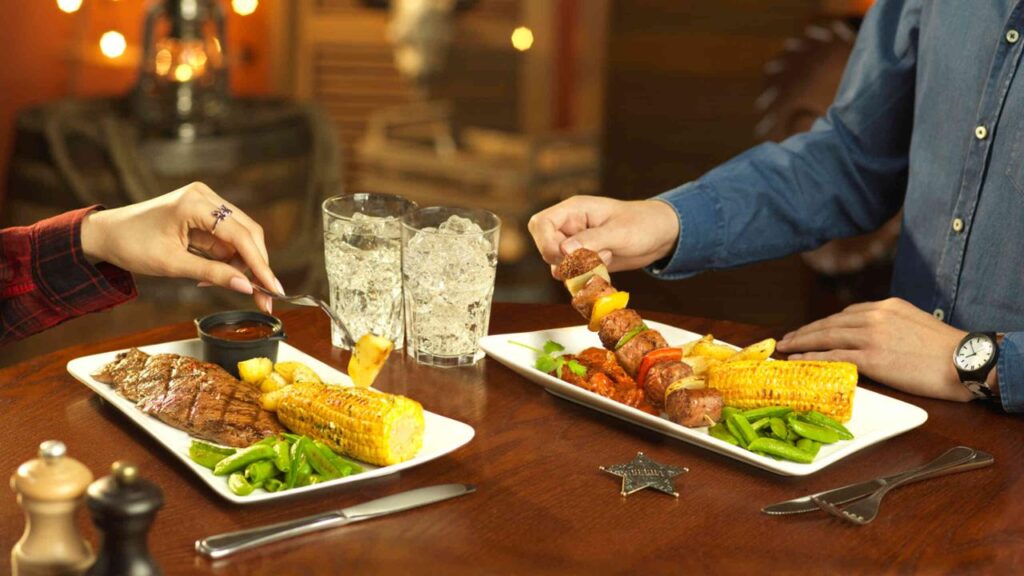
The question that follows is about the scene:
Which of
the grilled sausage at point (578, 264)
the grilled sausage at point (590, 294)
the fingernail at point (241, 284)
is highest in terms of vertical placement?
the fingernail at point (241, 284)

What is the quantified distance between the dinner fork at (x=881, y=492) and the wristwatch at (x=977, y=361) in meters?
0.20

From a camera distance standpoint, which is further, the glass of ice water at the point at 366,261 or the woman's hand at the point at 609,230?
the woman's hand at the point at 609,230

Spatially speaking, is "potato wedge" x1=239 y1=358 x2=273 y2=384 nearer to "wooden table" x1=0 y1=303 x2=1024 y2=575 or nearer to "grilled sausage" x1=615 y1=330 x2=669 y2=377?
"wooden table" x1=0 y1=303 x2=1024 y2=575

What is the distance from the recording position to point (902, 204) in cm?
245

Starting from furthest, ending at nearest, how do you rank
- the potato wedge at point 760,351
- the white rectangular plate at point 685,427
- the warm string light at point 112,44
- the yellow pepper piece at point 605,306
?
1. the warm string light at point 112,44
2. the yellow pepper piece at point 605,306
3. the potato wedge at point 760,351
4. the white rectangular plate at point 685,427

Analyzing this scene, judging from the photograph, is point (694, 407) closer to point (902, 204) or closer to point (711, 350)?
point (711, 350)

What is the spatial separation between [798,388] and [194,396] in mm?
747

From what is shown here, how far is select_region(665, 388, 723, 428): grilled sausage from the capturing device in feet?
5.01

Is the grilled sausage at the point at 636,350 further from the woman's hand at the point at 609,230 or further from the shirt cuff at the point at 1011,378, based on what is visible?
the shirt cuff at the point at 1011,378

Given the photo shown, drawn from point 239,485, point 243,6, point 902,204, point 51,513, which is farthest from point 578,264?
point 243,6

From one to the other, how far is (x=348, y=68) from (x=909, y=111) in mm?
4882

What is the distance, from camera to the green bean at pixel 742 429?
150 centimetres

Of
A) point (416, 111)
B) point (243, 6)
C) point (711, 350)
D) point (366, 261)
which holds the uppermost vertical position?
point (243, 6)

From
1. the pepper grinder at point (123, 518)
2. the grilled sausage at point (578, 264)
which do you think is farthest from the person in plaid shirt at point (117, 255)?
the pepper grinder at point (123, 518)
